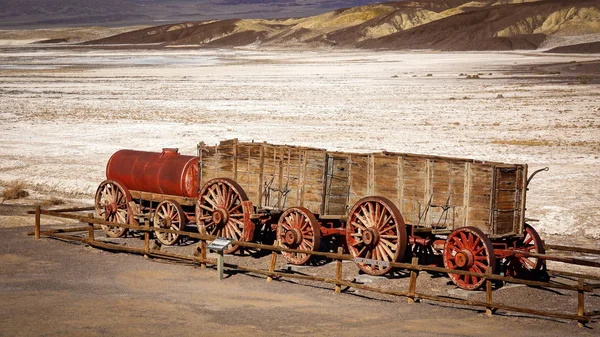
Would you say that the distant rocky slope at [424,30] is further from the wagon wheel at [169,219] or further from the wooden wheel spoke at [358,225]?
the wooden wheel spoke at [358,225]

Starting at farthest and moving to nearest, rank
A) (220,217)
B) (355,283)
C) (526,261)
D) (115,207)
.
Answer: (115,207) → (220,217) → (526,261) → (355,283)

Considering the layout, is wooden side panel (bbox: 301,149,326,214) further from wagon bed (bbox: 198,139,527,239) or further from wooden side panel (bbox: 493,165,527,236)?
wooden side panel (bbox: 493,165,527,236)

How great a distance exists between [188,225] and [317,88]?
41.8 m

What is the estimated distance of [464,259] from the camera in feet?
49.7

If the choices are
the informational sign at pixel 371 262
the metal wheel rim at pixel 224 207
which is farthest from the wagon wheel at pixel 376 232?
the metal wheel rim at pixel 224 207

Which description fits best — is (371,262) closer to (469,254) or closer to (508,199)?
(469,254)

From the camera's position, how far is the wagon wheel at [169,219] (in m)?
19.5

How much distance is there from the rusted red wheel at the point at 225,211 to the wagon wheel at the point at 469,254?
13.9 feet

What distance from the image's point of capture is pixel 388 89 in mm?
61031

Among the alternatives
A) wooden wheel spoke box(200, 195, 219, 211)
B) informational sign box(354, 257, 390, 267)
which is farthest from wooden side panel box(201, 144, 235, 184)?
informational sign box(354, 257, 390, 267)

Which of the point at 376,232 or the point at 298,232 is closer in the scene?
the point at 376,232

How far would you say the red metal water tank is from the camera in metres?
19.7

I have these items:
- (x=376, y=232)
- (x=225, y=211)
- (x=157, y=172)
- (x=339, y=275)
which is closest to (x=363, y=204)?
(x=376, y=232)

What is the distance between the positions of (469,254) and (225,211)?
5.32 meters
